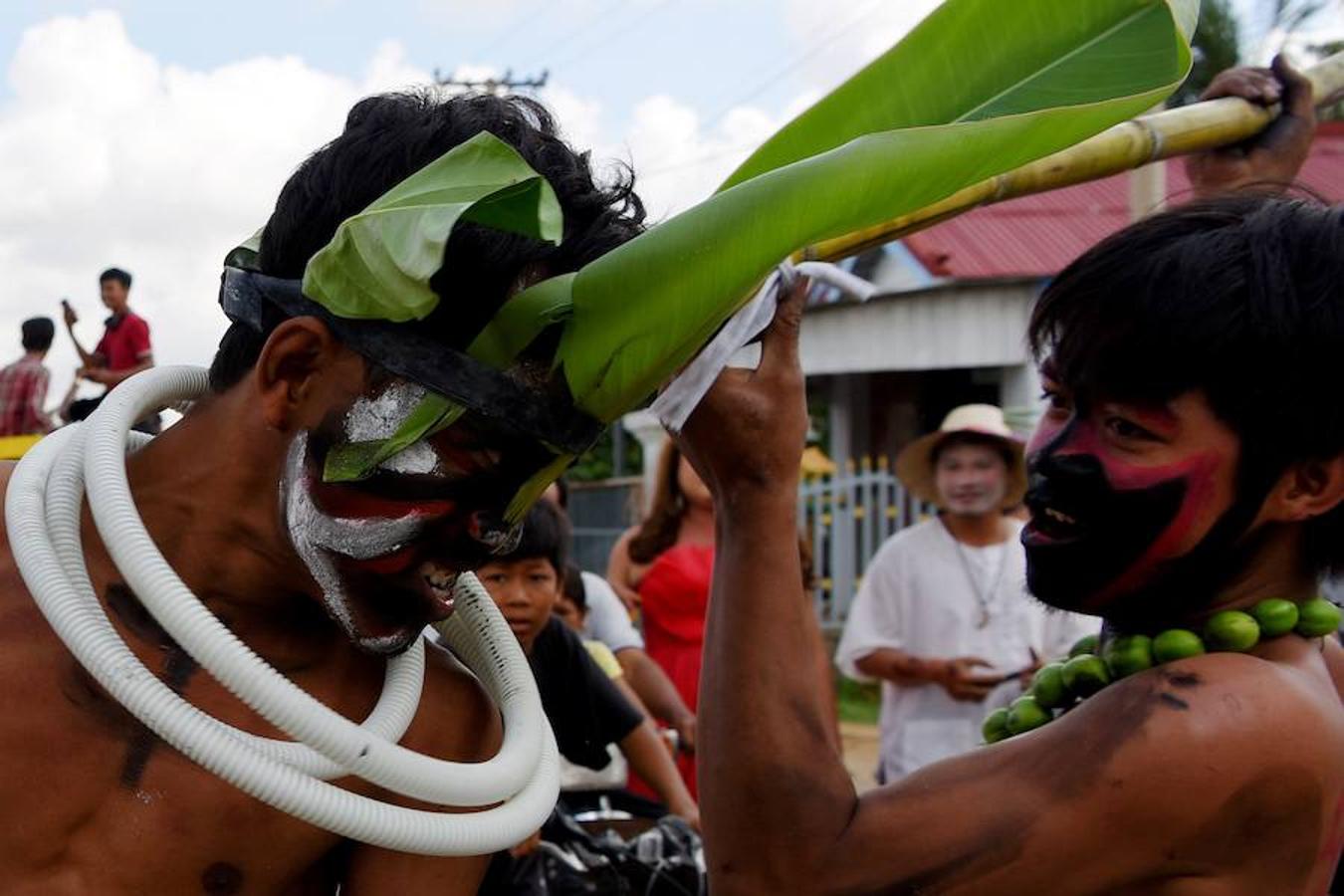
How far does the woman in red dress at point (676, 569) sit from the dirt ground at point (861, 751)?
484 centimetres

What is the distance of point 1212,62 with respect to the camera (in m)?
22.0

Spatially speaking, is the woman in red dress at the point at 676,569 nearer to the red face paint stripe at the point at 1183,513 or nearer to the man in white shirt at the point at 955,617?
the man in white shirt at the point at 955,617

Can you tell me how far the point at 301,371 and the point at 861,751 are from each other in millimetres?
10466

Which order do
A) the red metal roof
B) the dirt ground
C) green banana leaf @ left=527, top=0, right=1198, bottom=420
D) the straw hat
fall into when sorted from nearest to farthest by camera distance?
green banana leaf @ left=527, top=0, right=1198, bottom=420 → the straw hat → the dirt ground → the red metal roof


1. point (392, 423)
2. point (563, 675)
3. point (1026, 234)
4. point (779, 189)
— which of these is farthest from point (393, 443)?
point (1026, 234)

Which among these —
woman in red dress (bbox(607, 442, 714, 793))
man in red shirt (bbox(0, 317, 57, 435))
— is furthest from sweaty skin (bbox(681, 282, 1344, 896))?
man in red shirt (bbox(0, 317, 57, 435))

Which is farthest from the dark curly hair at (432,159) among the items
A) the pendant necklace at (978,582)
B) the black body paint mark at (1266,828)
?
the pendant necklace at (978,582)

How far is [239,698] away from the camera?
2037 millimetres

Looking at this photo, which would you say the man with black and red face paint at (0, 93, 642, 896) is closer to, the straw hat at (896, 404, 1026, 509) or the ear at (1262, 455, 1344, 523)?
the ear at (1262, 455, 1344, 523)

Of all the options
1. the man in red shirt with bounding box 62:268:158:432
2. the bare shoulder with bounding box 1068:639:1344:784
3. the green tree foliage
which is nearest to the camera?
the bare shoulder with bounding box 1068:639:1344:784

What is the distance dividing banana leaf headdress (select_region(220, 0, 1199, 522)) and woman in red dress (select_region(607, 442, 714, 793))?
150 inches

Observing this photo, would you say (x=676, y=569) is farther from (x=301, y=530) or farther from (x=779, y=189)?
(x=779, y=189)

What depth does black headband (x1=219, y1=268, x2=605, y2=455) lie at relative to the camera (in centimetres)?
200

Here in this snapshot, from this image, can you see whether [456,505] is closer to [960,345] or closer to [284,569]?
[284,569]
